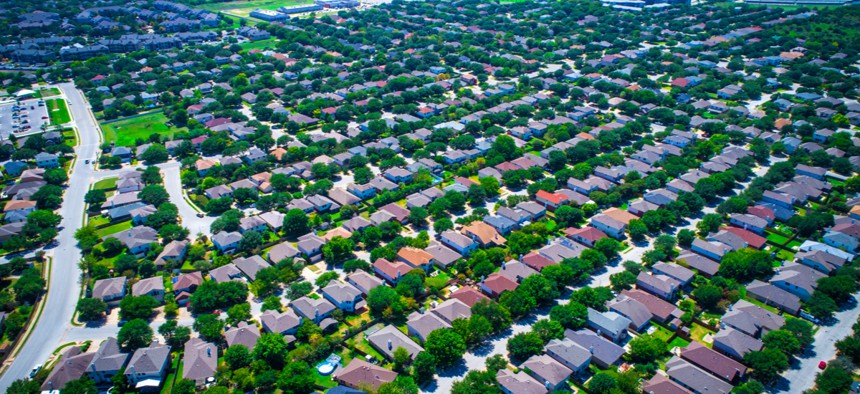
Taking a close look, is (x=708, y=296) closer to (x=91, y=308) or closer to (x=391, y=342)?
(x=391, y=342)

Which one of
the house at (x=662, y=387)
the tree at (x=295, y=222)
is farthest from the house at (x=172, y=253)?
the house at (x=662, y=387)

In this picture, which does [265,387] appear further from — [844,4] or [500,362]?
[844,4]

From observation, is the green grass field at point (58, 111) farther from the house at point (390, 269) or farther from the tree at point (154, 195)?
the house at point (390, 269)

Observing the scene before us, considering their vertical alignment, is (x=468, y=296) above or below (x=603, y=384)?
below

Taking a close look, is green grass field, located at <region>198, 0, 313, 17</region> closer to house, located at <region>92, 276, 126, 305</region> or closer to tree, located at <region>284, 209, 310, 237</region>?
tree, located at <region>284, 209, 310, 237</region>

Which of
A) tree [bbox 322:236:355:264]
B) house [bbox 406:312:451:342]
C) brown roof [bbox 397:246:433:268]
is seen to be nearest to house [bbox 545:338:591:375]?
house [bbox 406:312:451:342]

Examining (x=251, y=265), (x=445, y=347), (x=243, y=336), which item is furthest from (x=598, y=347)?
(x=251, y=265)

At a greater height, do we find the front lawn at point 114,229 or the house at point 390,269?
the house at point 390,269

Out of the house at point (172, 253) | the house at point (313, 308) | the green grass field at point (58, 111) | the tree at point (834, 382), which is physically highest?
the tree at point (834, 382)
